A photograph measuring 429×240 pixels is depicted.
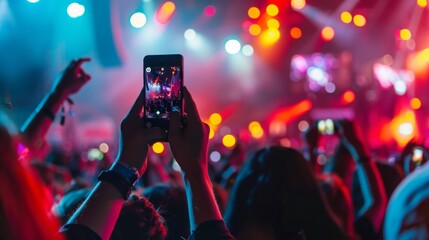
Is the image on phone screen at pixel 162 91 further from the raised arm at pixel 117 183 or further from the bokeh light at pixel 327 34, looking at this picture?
the bokeh light at pixel 327 34

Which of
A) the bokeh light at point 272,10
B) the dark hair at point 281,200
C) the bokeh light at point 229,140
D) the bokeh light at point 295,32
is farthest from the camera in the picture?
the bokeh light at point 295,32

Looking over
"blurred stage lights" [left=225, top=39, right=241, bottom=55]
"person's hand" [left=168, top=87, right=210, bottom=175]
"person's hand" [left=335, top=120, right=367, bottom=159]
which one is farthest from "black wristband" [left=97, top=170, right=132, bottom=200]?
"blurred stage lights" [left=225, top=39, right=241, bottom=55]

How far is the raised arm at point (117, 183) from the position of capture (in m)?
1.57

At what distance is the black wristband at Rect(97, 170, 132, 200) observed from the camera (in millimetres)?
1649

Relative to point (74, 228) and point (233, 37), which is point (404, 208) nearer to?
point (74, 228)

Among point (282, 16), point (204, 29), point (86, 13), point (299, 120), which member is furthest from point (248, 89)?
point (86, 13)

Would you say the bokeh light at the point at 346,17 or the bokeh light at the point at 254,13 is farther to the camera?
the bokeh light at the point at 346,17

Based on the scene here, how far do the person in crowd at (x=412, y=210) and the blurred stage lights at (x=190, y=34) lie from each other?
11.9 meters

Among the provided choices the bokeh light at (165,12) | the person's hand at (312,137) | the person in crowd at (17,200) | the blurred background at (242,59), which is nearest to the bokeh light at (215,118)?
the blurred background at (242,59)

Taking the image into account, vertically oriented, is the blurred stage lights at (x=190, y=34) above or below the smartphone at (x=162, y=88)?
below

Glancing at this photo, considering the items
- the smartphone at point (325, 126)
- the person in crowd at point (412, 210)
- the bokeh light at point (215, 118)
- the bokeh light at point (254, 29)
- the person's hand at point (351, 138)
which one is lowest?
the bokeh light at point (215, 118)

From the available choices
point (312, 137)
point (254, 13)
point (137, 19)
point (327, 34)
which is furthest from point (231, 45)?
point (312, 137)

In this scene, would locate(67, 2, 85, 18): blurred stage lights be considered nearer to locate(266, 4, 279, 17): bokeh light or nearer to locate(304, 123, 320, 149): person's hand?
locate(304, 123, 320, 149): person's hand

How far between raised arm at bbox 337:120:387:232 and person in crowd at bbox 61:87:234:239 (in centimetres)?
185
